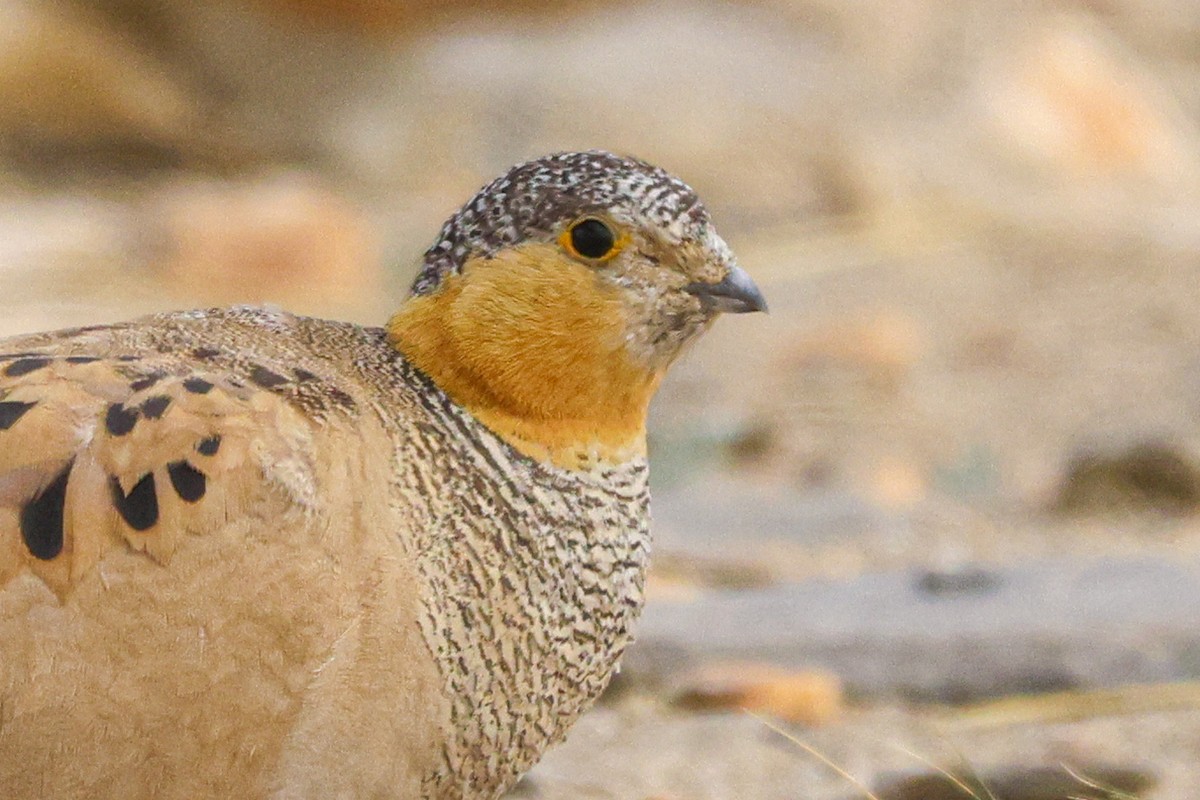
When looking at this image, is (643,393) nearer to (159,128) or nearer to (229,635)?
(229,635)

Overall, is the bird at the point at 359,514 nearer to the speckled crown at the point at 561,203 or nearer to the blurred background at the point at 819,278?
the speckled crown at the point at 561,203

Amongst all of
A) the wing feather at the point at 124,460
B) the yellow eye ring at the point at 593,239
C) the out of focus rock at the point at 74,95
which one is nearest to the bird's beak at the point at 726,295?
the yellow eye ring at the point at 593,239

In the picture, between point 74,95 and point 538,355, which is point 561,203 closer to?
point 538,355

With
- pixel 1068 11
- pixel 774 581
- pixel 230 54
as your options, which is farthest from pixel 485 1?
pixel 774 581

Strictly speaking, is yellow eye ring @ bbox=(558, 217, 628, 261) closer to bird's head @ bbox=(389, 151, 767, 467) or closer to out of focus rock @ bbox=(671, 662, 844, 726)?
bird's head @ bbox=(389, 151, 767, 467)

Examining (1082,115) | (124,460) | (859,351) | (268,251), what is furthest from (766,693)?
(1082,115)
